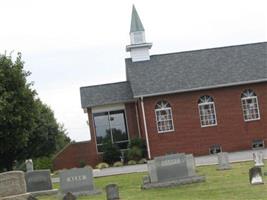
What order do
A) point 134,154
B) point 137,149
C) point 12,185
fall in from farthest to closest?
point 137,149 → point 134,154 → point 12,185

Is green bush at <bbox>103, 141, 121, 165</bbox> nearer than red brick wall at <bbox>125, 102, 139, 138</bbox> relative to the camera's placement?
Yes

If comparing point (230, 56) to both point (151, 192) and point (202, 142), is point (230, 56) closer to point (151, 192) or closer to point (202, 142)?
point (202, 142)

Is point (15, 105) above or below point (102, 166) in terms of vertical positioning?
above

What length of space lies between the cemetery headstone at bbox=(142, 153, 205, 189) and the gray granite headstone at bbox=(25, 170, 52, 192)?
4.13 m

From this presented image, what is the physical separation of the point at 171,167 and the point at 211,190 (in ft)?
11.0

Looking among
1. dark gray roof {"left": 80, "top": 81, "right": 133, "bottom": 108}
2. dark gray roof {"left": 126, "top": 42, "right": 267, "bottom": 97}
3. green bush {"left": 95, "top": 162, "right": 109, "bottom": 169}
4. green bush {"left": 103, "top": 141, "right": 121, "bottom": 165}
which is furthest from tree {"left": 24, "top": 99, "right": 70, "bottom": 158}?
green bush {"left": 95, "top": 162, "right": 109, "bottom": 169}

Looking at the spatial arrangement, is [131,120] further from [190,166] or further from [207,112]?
[190,166]

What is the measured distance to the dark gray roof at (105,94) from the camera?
44.6m

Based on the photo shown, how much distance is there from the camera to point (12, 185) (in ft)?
65.1

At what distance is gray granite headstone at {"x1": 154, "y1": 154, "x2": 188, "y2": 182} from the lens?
23.1m

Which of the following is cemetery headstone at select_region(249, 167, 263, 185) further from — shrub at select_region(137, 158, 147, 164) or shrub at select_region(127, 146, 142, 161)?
shrub at select_region(127, 146, 142, 161)

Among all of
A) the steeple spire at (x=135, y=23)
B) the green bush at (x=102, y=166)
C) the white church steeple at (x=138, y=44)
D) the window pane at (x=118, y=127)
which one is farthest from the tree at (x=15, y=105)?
the steeple spire at (x=135, y=23)

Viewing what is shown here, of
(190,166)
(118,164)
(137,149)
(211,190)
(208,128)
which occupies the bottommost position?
(211,190)

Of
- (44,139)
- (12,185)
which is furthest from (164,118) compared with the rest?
(12,185)
